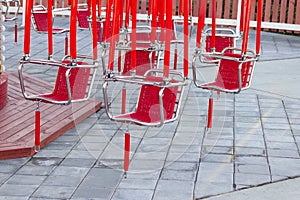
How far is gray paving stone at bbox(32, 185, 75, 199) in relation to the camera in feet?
16.1

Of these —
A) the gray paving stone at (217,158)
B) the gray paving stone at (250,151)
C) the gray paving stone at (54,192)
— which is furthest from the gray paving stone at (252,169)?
the gray paving stone at (54,192)

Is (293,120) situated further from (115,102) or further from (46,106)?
(46,106)

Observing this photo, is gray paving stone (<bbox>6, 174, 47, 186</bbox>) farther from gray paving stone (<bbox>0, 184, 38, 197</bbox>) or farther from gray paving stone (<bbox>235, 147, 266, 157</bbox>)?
gray paving stone (<bbox>235, 147, 266, 157</bbox>)

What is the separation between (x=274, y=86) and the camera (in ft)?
30.2

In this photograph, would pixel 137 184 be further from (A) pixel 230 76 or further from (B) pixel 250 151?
(A) pixel 230 76

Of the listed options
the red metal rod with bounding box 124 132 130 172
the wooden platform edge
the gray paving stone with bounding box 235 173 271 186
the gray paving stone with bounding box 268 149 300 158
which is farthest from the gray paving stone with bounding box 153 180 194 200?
the wooden platform edge

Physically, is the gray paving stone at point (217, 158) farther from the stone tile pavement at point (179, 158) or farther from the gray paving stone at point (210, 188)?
the gray paving stone at point (210, 188)

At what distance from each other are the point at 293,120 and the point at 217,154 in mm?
1670

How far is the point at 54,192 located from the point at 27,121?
1833 millimetres

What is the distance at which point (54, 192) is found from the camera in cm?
499

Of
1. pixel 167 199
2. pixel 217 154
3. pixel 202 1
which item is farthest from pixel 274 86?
pixel 167 199

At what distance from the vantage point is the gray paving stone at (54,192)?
491 cm

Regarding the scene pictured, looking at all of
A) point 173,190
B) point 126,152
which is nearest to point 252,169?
point 173,190

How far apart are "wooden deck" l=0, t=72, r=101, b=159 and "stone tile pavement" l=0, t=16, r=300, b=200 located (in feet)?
0.30
